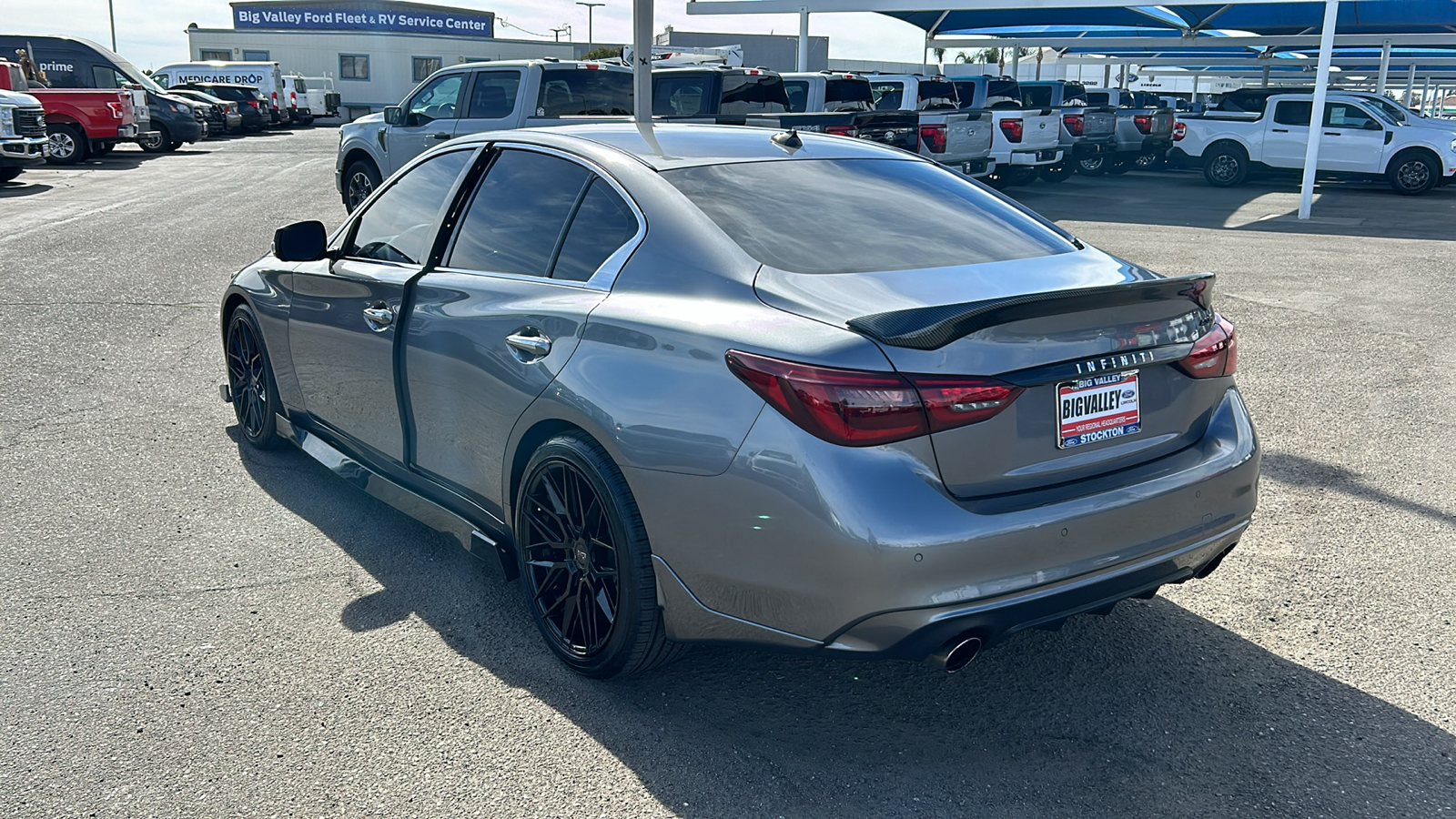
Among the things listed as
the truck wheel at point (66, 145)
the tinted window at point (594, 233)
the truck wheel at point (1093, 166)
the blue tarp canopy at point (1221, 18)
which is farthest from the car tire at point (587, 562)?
the blue tarp canopy at point (1221, 18)

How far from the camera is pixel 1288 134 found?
21.4 metres

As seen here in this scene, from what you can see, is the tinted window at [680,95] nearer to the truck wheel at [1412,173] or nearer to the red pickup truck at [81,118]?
the truck wheel at [1412,173]

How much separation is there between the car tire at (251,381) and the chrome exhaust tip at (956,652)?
11.3 ft

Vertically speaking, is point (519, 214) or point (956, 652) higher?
point (519, 214)

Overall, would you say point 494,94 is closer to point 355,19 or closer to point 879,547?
point 879,547

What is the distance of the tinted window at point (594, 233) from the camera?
11.6ft

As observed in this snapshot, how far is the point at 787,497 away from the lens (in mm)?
2807

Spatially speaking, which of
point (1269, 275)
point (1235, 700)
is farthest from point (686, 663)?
point (1269, 275)

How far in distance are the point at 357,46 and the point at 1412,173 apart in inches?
2279

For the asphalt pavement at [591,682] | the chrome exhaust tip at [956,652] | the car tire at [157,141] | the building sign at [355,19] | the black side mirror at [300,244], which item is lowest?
the asphalt pavement at [591,682]

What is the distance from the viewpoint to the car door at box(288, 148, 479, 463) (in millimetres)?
4273

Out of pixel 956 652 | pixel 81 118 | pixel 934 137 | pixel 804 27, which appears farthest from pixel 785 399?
pixel 81 118

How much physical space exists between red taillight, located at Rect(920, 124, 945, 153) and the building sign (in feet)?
199

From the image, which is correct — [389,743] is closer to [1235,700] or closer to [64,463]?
[1235,700]
